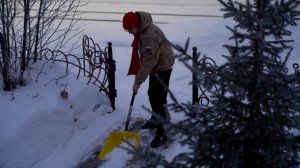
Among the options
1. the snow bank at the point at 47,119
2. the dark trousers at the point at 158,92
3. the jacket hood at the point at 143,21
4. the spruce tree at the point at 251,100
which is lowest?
the snow bank at the point at 47,119

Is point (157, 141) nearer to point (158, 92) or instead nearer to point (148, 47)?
point (158, 92)

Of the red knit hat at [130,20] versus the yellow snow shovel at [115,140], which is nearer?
the red knit hat at [130,20]

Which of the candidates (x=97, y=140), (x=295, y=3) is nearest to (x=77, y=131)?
(x=97, y=140)

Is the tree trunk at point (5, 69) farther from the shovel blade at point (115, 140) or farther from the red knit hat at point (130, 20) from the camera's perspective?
the red knit hat at point (130, 20)

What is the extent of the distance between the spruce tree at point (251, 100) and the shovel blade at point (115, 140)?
223 cm

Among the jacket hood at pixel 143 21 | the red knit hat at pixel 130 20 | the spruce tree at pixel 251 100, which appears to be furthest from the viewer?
the jacket hood at pixel 143 21

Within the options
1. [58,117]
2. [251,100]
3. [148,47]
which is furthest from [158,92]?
[251,100]

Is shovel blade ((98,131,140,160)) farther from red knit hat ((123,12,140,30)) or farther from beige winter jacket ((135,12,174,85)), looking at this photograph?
red knit hat ((123,12,140,30))

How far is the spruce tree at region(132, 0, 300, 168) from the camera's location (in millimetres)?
2143

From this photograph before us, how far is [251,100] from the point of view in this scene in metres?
2.24

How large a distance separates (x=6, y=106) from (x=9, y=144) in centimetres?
70

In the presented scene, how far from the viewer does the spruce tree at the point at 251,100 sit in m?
2.14

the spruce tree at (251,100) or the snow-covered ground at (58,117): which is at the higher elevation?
the spruce tree at (251,100)

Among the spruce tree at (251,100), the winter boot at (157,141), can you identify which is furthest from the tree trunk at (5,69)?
the spruce tree at (251,100)
